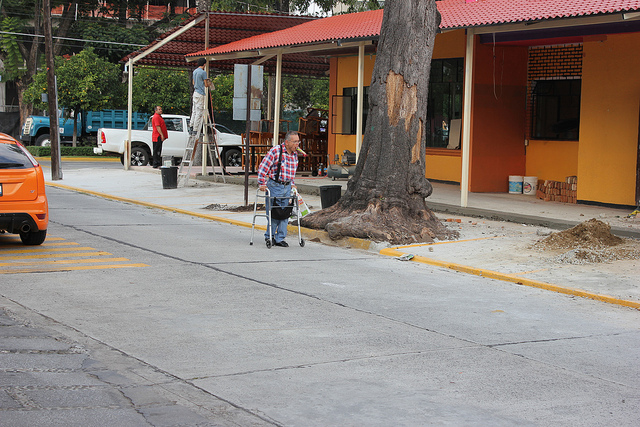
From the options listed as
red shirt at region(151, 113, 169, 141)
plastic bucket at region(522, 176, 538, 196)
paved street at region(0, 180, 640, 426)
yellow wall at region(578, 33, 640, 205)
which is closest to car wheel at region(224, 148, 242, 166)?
red shirt at region(151, 113, 169, 141)

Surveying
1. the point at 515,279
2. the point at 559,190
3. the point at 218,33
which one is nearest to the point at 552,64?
the point at 559,190

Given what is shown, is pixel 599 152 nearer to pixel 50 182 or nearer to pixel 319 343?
pixel 319 343

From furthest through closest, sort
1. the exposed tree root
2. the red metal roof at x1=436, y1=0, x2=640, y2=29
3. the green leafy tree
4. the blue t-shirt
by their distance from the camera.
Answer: the green leafy tree → the blue t-shirt → the red metal roof at x1=436, y1=0, x2=640, y2=29 → the exposed tree root

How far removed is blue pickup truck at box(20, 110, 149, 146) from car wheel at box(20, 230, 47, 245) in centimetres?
2624

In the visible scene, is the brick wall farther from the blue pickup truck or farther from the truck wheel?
the truck wheel

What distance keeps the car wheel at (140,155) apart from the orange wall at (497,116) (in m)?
14.6

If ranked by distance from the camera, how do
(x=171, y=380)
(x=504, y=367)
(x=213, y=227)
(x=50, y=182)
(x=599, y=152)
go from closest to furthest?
1. (x=171, y=380)
2. (x=504, y=367)
3. (x=213, y=227)
4. (x=599, y=152)
5. (x=50, y=182)

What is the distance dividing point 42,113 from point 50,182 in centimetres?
2315

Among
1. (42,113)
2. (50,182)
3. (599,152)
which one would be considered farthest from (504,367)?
(42,113)

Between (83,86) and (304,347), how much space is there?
32.5 metres

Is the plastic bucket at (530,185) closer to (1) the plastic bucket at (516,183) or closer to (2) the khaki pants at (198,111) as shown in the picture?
(1) the plastic bucket at (516,183)

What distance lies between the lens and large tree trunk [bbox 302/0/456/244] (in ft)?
44.0

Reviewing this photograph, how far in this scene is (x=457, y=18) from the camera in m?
16.6

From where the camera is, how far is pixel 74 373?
5812 mm
